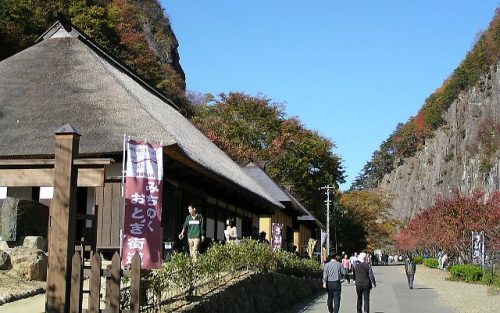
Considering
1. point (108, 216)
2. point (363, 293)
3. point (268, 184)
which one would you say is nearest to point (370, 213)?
point (268, 184)

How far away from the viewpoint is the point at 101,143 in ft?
46.9

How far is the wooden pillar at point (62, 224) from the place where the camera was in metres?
7.23

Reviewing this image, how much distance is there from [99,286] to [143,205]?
1677mm

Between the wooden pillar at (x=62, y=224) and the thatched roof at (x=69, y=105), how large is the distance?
6.45 meters

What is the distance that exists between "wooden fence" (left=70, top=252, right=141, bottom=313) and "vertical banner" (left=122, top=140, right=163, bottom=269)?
1104mm

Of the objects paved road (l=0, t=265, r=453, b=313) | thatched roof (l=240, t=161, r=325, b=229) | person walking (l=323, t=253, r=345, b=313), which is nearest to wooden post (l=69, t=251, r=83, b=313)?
person walking (l=323, t=253, r=345, b=313)

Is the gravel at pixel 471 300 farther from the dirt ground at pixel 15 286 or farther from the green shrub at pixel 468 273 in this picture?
the dirt ground at pixel 15 286

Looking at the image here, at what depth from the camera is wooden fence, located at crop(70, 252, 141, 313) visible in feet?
23.7

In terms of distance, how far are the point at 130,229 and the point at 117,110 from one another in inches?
307

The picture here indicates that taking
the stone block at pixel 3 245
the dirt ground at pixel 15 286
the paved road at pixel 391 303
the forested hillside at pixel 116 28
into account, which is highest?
the forested hillside at pixel 116 28

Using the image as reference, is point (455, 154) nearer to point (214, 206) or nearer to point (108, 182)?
point (214, 206)

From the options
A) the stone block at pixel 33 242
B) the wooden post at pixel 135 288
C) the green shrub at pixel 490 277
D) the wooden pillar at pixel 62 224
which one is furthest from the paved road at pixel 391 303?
the wooden pillar at pixel 62 224

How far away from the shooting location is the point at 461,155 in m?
93.5

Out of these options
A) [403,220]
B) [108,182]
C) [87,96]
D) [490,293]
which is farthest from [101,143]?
[403,220]
